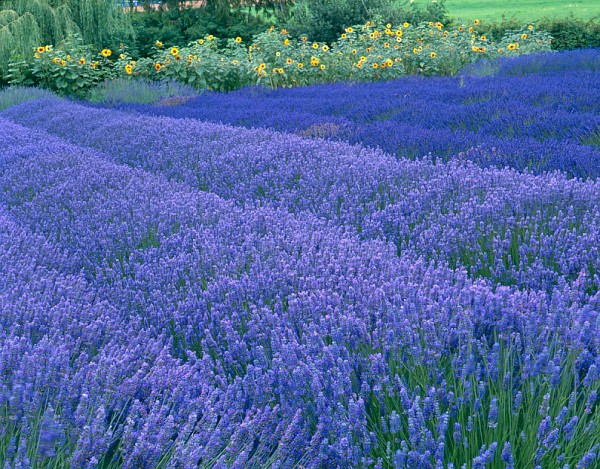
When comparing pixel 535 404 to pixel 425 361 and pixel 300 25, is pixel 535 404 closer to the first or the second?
pixel 425 361

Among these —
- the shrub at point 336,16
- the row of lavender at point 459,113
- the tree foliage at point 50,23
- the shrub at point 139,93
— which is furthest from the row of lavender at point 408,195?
the shrub at point 336,16

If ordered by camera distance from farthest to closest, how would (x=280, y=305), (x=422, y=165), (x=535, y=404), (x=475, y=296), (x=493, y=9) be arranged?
(x=493, y=9)
(x=422, y=165)
(x=280, y=305)
(x=475, y=296)
(x=535, y=404)

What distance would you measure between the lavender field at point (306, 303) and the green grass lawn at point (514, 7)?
1214 inches

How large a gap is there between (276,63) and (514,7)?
32.4 m

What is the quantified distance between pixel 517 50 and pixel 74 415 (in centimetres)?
1211

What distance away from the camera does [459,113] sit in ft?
19.5

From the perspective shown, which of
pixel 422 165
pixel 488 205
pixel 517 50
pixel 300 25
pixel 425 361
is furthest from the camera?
pixel 300 25

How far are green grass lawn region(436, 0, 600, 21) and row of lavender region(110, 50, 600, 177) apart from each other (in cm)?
2647

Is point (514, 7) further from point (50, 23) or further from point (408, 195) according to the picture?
point (408, 195)

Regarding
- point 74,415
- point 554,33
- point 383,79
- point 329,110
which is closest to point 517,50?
point 383,79

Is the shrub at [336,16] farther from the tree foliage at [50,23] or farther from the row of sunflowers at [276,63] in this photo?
the tree foliage at [50,23]

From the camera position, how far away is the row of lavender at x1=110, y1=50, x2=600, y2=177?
180 inches

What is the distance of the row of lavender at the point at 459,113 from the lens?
4.57m

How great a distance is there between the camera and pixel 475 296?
208cm
